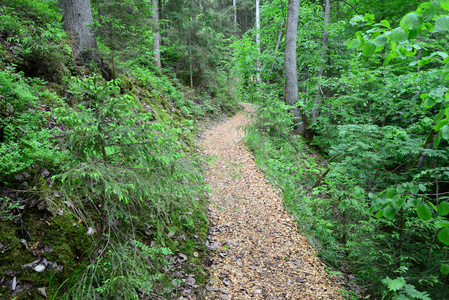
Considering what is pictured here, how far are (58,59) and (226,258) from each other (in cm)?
518

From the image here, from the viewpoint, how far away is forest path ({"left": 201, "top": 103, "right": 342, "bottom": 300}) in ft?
11.3

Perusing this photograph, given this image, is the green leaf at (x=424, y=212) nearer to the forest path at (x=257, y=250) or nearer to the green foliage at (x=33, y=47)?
the forest path at (x=257, y=250)

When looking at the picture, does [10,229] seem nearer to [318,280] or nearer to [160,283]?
[160,283]

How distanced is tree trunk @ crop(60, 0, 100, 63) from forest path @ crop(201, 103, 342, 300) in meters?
4.72

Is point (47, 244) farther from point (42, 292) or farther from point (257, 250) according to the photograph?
point (257, 250)

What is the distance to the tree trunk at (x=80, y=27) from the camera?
577cm

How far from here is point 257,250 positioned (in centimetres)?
414

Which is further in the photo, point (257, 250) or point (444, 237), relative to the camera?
point (257, 250)

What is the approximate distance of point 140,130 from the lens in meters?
2.52

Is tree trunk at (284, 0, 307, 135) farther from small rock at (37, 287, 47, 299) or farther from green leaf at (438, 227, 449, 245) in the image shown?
small rock at (37, 287, 47, 299)

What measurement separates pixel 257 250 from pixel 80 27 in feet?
23.6

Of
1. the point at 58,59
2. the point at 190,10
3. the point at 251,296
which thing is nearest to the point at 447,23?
the point at 251,296

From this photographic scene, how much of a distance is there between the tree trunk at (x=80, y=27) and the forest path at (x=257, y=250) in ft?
15.5

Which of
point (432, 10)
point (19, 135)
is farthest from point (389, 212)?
point (19, 135)
